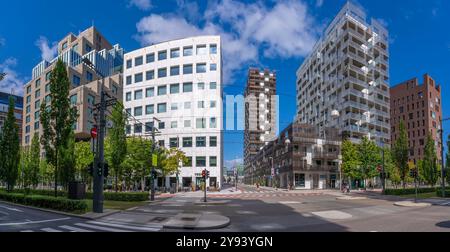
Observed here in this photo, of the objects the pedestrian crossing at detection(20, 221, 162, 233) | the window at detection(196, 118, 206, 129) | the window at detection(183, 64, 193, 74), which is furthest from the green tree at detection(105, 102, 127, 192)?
the window at detection(183, 64, 193, 74)

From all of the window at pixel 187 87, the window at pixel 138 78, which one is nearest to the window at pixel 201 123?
the window at pixel 187 87

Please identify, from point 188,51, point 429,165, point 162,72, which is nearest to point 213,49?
point 188,51

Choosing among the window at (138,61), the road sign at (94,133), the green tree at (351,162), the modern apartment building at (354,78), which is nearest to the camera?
the road sign at (94,133)

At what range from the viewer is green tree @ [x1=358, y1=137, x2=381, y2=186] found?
190ft

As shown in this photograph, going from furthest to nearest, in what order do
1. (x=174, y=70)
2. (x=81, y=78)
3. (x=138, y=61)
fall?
(x=81, y=78), (x=138, y=61), (x=174, y=70)

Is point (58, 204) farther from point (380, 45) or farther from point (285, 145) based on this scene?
point (380, 45)

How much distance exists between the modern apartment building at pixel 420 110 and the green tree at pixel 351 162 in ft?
165

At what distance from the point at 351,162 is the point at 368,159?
310cm

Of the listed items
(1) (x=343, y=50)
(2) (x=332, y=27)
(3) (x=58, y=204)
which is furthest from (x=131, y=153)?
(2) (x=332, y=27)

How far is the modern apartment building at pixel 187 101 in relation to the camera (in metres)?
65.4

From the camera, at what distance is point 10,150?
34.4m

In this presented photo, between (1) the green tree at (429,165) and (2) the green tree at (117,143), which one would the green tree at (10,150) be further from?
(1) the green tree at (429,165)

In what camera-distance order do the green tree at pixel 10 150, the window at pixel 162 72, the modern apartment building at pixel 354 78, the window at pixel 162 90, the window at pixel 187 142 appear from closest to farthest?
the green tree at pixel 10 150 → the window at pixel 187 142 → the window at pixel 162 90 → the window at pixel 162 72 → the modern apartment building at pixel 354 78

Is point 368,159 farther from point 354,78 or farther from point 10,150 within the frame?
point 10,150
